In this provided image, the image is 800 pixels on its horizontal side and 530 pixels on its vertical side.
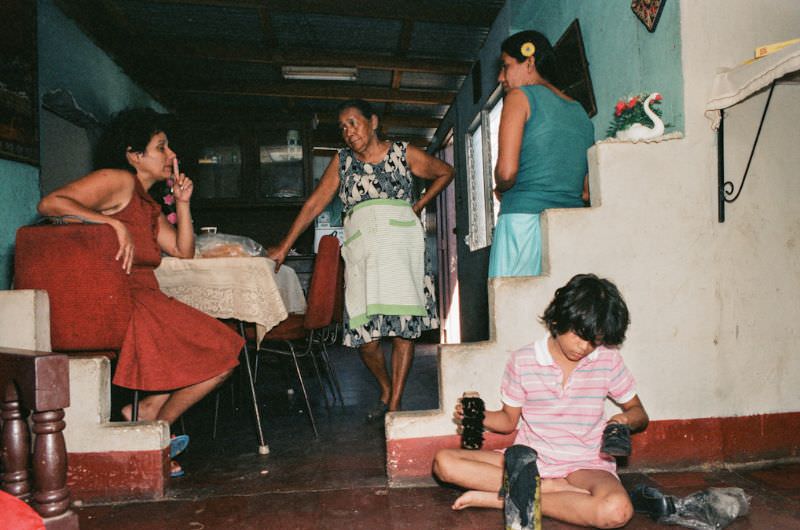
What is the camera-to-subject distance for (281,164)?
20.9ft

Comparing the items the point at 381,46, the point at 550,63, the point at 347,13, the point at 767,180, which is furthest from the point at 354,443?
the point at 381,46

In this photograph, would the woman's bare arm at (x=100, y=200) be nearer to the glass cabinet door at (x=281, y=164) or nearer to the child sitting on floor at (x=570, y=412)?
the child sitting on floor at (x=570, y=412)

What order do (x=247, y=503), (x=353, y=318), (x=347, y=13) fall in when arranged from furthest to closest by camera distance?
(x=347, y=13) → (x=353, y=318) → (x=247, y=503)

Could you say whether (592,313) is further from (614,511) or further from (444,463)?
(444,463)

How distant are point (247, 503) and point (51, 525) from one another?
0.89 meters

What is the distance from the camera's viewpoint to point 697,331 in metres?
2.28

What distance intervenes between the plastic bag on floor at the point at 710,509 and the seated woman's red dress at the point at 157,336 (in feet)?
5.76

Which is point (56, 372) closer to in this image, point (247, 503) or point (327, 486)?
point (247, 503)

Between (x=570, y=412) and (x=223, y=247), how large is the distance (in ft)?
6.12

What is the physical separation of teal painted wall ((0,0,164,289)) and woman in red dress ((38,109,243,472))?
174 cm

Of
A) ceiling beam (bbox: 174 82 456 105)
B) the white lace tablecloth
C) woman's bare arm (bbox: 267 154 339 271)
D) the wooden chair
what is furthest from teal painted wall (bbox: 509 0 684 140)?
ceiling beam (bbox: 174 82 456 105)

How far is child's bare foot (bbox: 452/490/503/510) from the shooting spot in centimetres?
193

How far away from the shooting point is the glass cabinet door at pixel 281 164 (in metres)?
6.28

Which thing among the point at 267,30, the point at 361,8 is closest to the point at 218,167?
the point at 267,30
